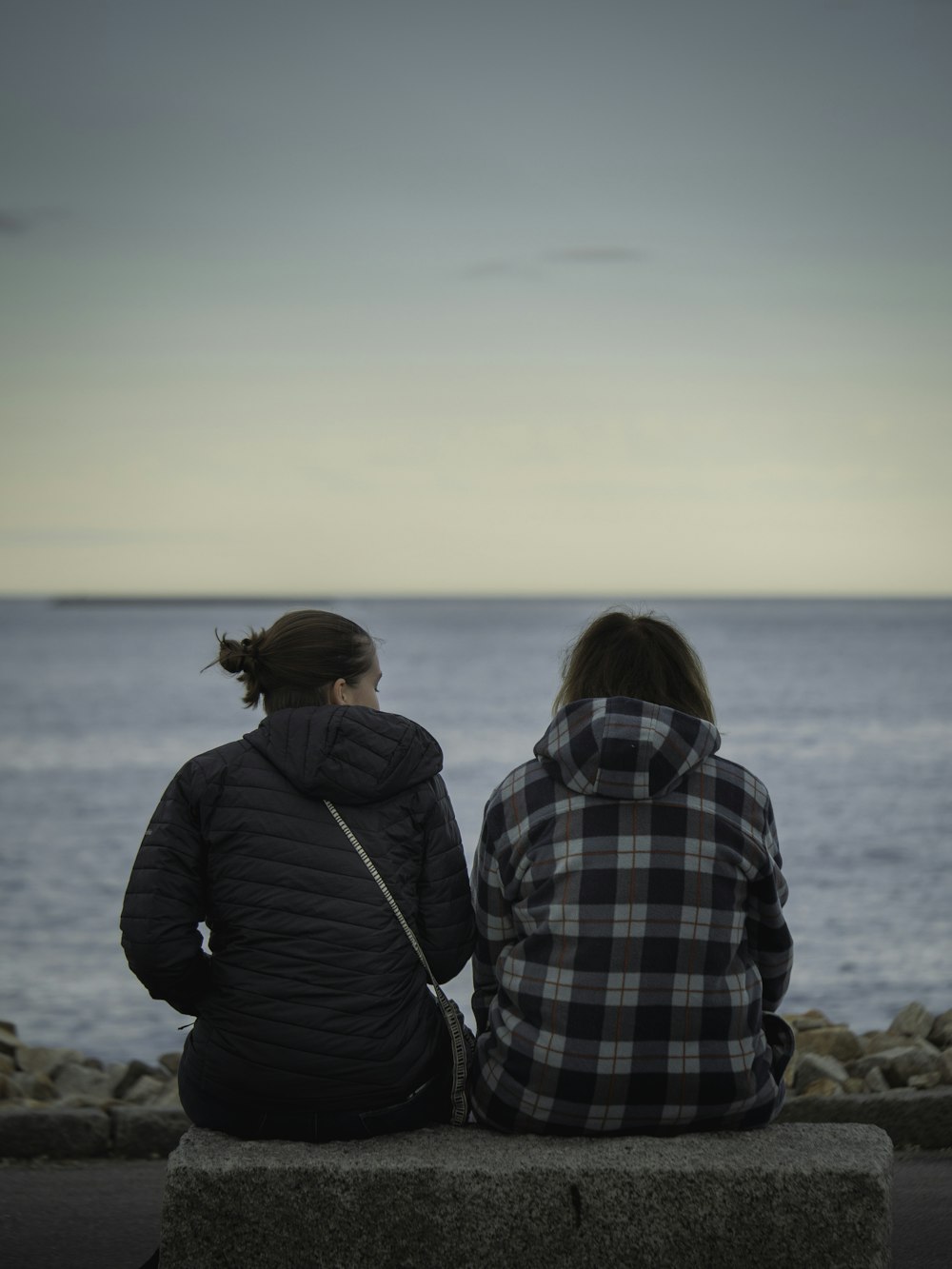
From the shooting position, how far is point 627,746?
2.86 metres

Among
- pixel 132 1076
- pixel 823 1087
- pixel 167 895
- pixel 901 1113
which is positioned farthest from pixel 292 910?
pixel 132 1076

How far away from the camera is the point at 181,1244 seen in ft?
9.41

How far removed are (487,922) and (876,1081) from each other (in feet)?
10.1

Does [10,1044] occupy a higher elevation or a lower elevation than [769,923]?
lower

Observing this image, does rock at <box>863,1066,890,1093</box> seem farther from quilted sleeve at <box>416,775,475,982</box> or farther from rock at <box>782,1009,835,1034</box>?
quilted sleeve at <box>416,775,475,982</box>

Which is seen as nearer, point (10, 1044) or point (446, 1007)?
point (446, 1007)

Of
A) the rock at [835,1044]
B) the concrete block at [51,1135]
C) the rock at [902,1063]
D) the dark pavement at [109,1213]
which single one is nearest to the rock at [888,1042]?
the rock at [835,1044]

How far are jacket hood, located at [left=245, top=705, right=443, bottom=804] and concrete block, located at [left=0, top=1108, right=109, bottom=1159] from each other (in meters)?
2.40

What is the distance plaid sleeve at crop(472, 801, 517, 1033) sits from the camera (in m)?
3.10

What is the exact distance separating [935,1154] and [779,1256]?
2.05m

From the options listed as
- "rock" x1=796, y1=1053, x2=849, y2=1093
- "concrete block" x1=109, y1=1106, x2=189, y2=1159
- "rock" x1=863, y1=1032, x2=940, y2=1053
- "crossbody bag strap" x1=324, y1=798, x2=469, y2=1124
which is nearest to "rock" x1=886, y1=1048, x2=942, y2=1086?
"rock" x1=796, y1=1053, x2=849, y2=1093

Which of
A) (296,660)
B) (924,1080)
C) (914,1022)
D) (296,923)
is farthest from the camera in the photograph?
(914,1022)

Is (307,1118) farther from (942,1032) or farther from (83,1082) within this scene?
(942,1032)

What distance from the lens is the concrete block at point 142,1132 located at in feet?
15.6
